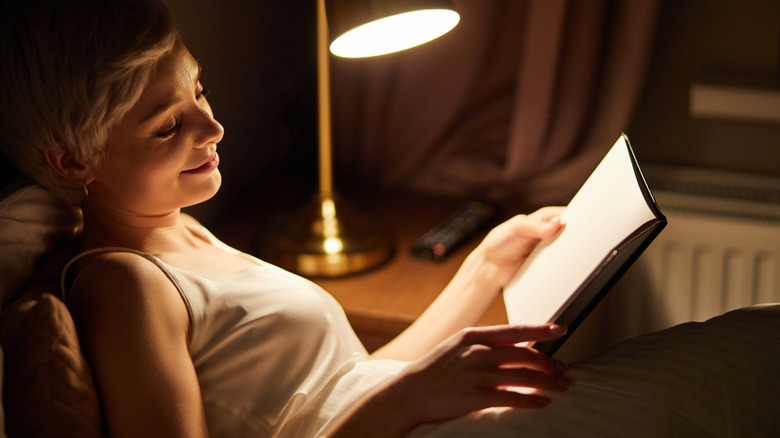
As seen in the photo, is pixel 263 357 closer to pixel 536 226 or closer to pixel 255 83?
pixel 536 226

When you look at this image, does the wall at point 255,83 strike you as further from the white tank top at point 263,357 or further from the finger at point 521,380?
the finger at point 521,380

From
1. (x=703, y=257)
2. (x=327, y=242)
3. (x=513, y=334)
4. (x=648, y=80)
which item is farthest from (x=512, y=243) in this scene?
(x=648, y=80)

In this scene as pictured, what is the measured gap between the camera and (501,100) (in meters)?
1.69

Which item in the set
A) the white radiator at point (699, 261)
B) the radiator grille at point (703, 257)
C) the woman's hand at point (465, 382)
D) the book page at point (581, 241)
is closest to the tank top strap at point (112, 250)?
the woman's hand at point (465, 382)

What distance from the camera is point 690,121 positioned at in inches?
65.1

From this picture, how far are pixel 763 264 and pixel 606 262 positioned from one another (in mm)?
889

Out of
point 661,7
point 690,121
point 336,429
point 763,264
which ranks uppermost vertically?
point 661,7

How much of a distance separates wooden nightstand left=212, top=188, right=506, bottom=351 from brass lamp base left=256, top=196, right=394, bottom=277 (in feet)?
0.07

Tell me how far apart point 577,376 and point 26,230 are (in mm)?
608

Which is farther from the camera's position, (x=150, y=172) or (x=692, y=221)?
(x=692, y=221)

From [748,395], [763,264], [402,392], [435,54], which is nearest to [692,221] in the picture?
[763,264]

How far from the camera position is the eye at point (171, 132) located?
865mm

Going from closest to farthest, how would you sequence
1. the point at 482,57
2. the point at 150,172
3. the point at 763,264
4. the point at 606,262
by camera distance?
the point at 606,262
the point at 150,172
the point at 763,264
the point at 482,57

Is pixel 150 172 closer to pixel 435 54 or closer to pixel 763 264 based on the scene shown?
pixel 435 54
